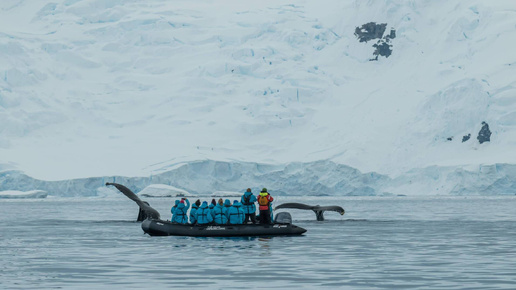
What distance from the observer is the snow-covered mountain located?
4151 inches

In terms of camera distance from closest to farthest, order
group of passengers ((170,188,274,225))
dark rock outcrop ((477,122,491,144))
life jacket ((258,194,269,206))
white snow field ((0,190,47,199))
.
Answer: group of passengers ((170,188,274,225)) < life jacket ((258,194,269,206)) < white snow field ((0,190,47,199)) < dark rock outcrop ((477,122,491,144))

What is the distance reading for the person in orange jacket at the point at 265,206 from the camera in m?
33.5

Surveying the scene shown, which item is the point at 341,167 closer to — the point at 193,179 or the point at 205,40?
the point at 193,179

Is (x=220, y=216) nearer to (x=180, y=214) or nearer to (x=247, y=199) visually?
(x=247, y=199)

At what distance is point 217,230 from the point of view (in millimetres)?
33094

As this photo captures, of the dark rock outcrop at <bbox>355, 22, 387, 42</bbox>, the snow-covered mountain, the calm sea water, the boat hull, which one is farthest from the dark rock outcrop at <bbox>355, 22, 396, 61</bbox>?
the boat hull

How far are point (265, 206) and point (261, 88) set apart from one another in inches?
3348

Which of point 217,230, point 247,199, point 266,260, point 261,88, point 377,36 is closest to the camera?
point 266,260

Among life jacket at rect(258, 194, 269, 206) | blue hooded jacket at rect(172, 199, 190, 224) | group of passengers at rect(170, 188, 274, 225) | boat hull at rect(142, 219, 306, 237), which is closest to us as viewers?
boat hull at rect(142, 219, 306, 237)

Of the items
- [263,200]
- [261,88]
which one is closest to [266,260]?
[263,200]

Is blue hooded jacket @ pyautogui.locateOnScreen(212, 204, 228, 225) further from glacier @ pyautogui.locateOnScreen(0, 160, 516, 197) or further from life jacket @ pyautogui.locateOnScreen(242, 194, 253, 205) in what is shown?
glacier @ pyautogui.locateOnScreen(0, 160, 516, 197)

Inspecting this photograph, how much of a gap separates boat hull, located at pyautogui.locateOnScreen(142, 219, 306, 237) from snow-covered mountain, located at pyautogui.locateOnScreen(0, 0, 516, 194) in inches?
2478

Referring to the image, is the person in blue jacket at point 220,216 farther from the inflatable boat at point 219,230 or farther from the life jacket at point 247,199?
the life jacket at point 247,199

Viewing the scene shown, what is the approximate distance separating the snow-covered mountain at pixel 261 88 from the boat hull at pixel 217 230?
62945mm
